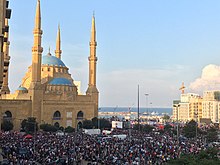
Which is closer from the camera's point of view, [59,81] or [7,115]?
[7,115]

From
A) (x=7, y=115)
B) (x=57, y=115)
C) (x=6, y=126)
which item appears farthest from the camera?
(x=57, y=115)

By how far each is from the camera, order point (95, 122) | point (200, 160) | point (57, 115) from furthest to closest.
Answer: point (57, 115) → point (95, 122) → point (200, 160)

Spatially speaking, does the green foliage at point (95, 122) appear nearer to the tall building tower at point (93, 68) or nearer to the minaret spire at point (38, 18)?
the tall building tower at point (93, 68)

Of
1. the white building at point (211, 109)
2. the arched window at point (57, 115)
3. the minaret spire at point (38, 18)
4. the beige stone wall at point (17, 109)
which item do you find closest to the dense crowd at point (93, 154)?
the beige stone wall at point (17, 109)

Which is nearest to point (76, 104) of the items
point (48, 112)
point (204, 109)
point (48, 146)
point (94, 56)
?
point (48, 112)

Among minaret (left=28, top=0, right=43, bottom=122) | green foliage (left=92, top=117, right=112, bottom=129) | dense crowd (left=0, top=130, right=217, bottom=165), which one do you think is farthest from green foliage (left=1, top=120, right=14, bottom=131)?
dense crowd (left=0, top=130, right=217, bottom=165)

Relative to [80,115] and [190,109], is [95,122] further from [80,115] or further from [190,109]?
[190,109]

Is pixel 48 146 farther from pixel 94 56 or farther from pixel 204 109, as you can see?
pixel 204 109

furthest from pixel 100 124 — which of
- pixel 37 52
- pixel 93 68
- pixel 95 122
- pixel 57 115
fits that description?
pixel 37 52

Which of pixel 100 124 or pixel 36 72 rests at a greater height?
pixel 36 72

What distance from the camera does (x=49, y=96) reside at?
62031 mm

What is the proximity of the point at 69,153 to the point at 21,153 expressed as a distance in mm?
3402

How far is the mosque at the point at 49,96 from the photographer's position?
59.5 meters

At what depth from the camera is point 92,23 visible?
68.6 metres
